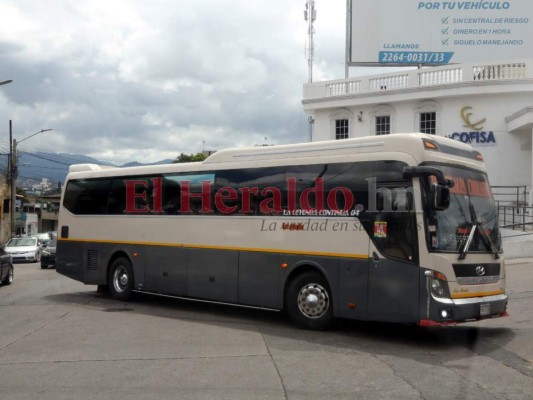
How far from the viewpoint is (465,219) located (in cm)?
896

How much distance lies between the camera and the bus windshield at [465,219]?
28.2 feet

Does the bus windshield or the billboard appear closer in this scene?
the bus windshield

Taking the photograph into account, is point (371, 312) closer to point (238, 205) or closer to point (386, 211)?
point (386, 211)

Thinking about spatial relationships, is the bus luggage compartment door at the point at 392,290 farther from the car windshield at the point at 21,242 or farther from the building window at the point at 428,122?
the car windshield at the point at 21,242

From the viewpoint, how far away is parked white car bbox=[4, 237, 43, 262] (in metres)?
32.9

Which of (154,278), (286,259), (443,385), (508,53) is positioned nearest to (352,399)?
(443,385)

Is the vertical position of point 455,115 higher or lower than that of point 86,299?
higher

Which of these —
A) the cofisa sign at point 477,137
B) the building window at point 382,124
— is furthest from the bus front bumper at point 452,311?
the building window at point 382,124

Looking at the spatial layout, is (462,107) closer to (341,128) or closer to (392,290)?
(341,128)

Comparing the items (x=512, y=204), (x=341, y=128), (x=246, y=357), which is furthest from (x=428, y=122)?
(x=246, y=357)

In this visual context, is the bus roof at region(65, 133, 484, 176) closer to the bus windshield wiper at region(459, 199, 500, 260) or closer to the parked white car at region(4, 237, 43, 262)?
the bus windshield wiper at region(459, 199, 500, 260)

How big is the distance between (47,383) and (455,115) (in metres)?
23.8

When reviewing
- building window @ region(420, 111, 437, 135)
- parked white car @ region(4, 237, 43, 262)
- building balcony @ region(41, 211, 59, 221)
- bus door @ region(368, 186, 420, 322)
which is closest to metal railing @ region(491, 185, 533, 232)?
building window @ region(420, 111, 437, 135)

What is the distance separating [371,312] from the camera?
29.8ft
